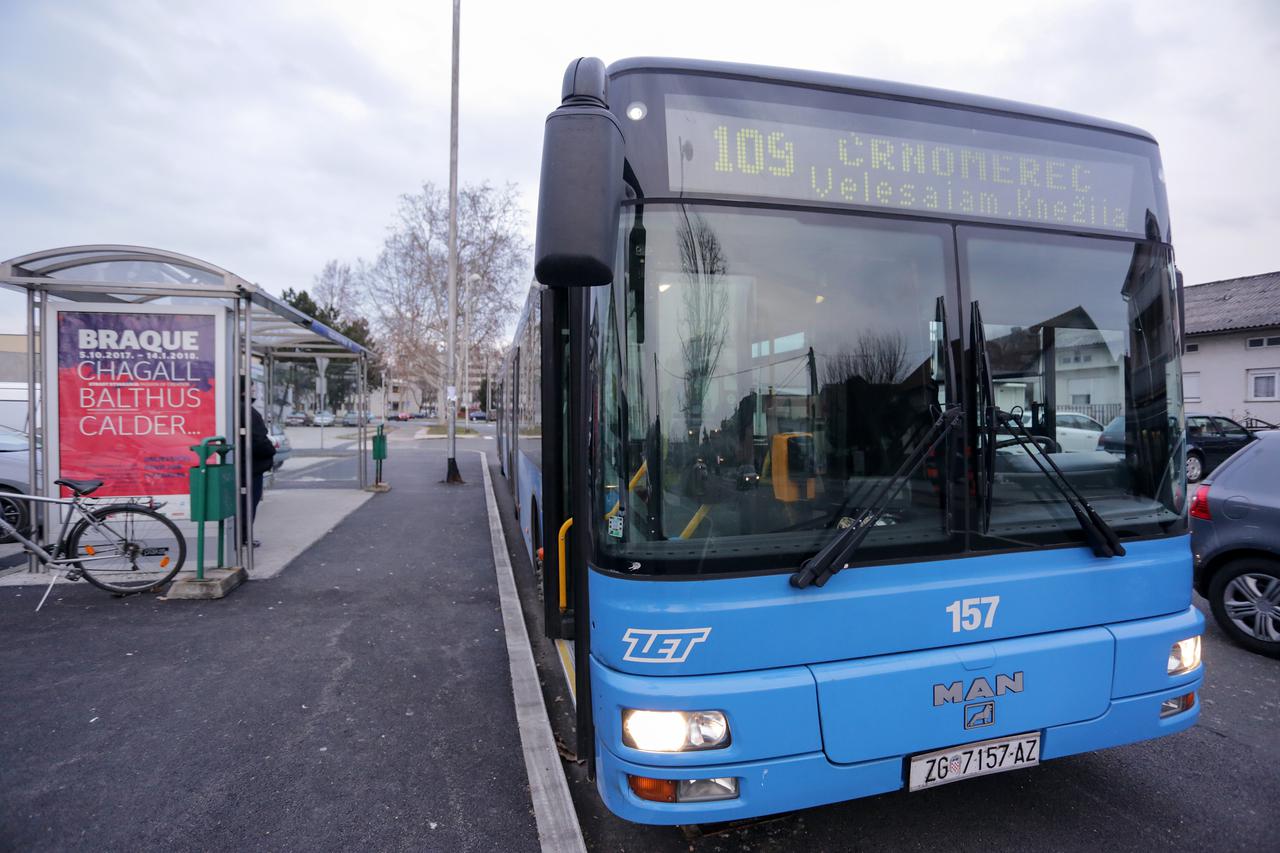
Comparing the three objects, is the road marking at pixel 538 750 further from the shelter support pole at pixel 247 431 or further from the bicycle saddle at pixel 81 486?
the bicycle saddle at pixel 81 486

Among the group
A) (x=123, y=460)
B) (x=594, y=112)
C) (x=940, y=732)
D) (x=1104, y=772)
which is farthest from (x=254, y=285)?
(x=1104, y=772)

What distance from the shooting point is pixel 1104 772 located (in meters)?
3.17

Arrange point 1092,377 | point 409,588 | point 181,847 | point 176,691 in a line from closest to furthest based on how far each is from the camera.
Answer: point 181,847 < point 1092,377 < point 176,691 < point 409,588

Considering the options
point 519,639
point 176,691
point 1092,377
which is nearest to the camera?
point 1092,377

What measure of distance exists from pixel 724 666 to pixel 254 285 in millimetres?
6277

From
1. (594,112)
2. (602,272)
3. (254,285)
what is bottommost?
(602,272)

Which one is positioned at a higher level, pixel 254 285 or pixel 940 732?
pixel 254 285

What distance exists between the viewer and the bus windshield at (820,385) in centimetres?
227

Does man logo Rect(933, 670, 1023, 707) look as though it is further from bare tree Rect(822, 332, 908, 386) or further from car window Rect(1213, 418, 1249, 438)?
car window Rect(1213, 418, 1249, 438)

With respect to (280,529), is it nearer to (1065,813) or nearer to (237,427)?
(237,427)

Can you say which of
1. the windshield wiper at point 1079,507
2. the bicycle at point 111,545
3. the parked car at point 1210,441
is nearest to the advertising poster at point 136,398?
the bicycle at point 111,545

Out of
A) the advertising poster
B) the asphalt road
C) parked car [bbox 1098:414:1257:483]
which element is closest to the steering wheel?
the asphalt road

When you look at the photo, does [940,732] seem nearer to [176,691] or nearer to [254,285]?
[176,691]

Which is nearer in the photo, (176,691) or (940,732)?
(940,732)
